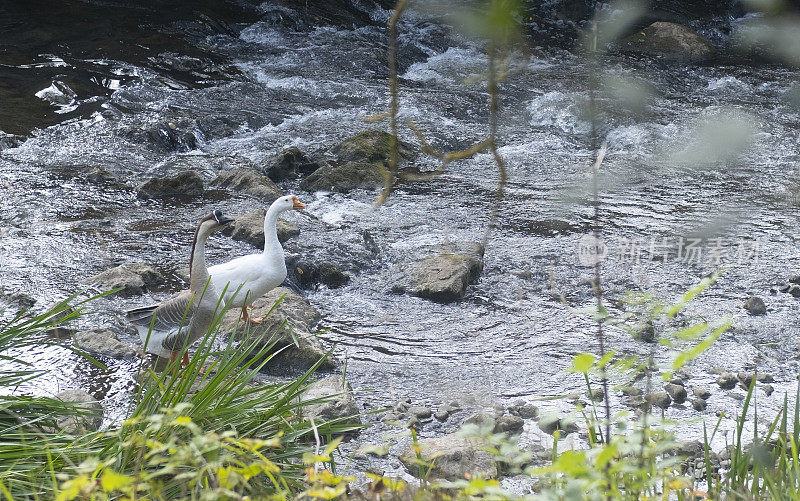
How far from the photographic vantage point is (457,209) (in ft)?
22.1

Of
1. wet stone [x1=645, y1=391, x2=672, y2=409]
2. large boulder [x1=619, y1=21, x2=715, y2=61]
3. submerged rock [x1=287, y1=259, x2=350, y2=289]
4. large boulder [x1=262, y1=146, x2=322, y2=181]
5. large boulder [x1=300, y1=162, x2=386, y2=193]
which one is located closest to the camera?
wet stone [x1=645, y1=391, x2=672, y2=409]

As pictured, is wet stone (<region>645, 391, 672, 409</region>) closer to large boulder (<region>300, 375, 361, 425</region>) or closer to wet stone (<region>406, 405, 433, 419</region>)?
wet stone (<region>406, 405, 433, 419</region>)

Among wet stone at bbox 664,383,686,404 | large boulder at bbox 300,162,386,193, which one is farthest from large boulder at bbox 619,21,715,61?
wet stone at bbox 664,383,686,404

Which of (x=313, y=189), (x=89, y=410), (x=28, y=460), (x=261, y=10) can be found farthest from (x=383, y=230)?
(x=261, y=10)

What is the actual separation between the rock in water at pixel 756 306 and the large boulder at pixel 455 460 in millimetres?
2397

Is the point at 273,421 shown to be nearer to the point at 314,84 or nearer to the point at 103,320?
the point at 103,320

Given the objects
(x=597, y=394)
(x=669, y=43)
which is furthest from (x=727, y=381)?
(x=669, y=43)

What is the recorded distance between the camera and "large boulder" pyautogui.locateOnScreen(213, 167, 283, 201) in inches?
271

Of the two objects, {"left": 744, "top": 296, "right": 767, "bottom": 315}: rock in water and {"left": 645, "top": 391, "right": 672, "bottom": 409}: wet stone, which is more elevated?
{"left": 744, "top": 296, "right": 767, "bottom": 315}: rock in water

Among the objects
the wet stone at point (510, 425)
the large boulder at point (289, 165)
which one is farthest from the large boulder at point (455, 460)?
the large boulder at point (289, 165)

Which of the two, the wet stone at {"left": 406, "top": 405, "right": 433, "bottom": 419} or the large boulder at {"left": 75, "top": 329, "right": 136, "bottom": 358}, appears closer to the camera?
the wet stone at {"left": 406, "top": 405, "right": 433, "bottom": 419}

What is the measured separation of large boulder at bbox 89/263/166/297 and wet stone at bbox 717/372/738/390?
3493 millimetres

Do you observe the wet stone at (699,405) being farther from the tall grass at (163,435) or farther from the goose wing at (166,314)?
the goose wing at (166,314)

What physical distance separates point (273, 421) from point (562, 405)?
5.49 ft
